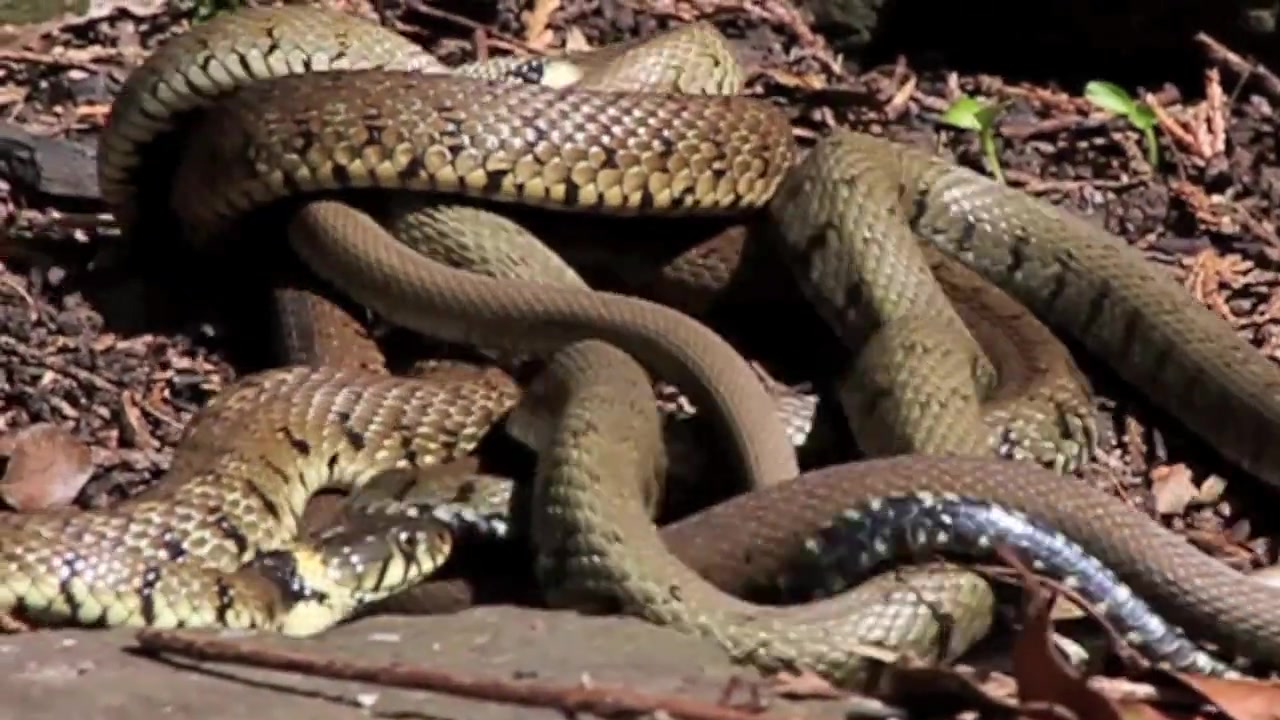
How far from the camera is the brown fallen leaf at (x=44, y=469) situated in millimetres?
7039

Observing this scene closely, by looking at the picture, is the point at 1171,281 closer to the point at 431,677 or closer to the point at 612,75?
the point at 612,75

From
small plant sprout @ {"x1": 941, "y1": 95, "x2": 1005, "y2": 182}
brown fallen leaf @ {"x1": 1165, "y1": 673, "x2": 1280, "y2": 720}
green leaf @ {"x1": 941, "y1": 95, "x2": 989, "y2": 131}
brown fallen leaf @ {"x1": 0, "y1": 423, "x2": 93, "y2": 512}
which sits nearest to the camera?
brown fallen leaf @ {"x1": 1165, "y1": 673, "x2": 1280, "y2": 720}

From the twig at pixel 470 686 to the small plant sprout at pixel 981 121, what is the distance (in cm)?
438

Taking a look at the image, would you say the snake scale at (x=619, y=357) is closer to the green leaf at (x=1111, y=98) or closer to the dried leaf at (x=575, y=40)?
the green leaf at (x=1111, y=98)

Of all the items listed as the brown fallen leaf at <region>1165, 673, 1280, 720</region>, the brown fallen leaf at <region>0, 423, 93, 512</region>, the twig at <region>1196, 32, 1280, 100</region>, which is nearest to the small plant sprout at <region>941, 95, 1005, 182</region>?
the twig at <region>1196, 32, 1280, 100</region>

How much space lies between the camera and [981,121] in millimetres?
9055

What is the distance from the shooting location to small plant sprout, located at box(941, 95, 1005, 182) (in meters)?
8.98

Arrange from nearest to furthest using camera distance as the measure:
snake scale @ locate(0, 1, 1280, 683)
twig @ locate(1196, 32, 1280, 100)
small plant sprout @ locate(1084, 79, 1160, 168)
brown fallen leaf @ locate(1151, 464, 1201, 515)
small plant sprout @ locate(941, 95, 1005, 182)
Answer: snake scale @ locate(0, 1, 1280, 683) < brown fallen leaf @ locate(1151, 464, 1201, 515) < small plant sprout @ locate(941, 95, 1005, 182) < small plant sprout @ locate(1084, 79, 1160, 168) < twig @ locate(1196, 32, 1280, 100)

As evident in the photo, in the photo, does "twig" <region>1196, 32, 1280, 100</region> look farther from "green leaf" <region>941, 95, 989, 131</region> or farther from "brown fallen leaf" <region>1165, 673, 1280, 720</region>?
"brown fallen leaf" <region>1165, 673, 1280, 720</region>

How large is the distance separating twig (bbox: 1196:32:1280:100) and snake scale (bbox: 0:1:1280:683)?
1.84 m

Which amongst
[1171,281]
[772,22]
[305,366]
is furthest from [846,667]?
[772,22]

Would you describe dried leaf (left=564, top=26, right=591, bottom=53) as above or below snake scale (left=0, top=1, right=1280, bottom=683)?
above

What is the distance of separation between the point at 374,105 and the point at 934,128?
2855 mm

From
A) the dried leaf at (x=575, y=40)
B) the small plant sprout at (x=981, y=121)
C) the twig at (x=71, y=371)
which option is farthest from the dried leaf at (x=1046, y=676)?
the dried leaf at (x=575, y=40)
